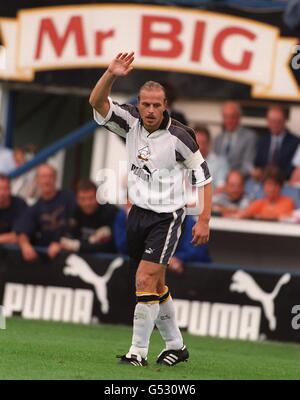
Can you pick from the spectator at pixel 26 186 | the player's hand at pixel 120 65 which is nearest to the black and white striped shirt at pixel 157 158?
the player's hand at pixel 120 65

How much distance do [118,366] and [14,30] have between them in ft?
29.3

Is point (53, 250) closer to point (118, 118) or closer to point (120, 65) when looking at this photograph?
point (118, 118)

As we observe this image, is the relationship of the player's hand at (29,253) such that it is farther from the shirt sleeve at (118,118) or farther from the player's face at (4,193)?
the shirt sleeve at (118,118)

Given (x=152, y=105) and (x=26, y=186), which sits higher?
(x=152, y=105)

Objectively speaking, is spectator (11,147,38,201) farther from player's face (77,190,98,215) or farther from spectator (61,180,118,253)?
player's face (77,190,98,215)

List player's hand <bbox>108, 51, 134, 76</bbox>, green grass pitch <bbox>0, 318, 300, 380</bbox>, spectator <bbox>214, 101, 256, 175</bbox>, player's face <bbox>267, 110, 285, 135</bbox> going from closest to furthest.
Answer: green grass pitch <bbox>0, 318, 300, 380</bbox> → player's hand <bbox>108, 51, 134, 76</bbox> → player's face <bbox>267, 110, 285, 135</bbox> → spectator <bbox>214, 101, 256, 175</bbox>

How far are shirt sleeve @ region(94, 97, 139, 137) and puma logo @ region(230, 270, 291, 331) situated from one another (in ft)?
17.7

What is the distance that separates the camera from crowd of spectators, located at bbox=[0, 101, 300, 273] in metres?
14.9

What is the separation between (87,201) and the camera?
14875mm

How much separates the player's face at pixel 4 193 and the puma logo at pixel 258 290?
309cm

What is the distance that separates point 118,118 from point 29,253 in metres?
5.86

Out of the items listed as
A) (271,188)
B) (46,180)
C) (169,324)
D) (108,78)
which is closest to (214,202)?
(271,188)

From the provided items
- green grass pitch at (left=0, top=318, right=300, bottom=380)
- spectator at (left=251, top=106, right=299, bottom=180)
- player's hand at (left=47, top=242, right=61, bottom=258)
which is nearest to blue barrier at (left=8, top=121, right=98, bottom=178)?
player's hand at (left=47, top=242, right=61, bottom=258)
